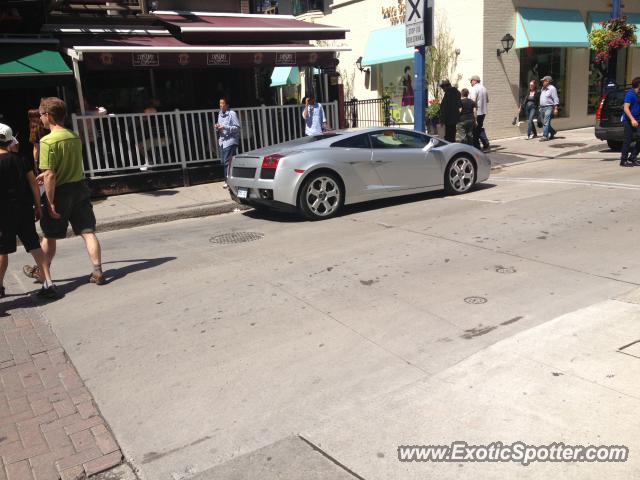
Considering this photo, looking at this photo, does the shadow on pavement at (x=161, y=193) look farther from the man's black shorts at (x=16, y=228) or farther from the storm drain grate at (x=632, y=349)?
the storm drain grate at (x=632, y=349)

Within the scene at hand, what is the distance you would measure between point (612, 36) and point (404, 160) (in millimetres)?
12322

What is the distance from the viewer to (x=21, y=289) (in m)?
6.50

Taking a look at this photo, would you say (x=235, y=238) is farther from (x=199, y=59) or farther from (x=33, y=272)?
(x=199, y=59)

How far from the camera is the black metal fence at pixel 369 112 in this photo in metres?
22.3

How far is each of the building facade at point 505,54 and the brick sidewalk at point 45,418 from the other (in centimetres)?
1639

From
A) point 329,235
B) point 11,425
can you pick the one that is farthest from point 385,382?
point 329,235

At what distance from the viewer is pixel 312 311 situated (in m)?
5.27

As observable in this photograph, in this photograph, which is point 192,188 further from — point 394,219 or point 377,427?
point 377,427

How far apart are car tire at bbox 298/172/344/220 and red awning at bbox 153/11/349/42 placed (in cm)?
648

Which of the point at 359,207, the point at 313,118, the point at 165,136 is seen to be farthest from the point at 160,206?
the point at 313,118

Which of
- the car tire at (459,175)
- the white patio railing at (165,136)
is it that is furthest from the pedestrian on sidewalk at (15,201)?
the car tire at (459,175)

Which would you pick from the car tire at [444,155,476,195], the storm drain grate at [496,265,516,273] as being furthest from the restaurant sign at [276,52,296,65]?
the storm drain grate at [496,265,516,273]

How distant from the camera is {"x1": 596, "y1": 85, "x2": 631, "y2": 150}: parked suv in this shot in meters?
14.2

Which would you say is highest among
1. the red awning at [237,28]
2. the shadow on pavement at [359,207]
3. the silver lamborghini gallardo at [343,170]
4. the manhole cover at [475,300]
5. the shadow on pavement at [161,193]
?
the red awning at [237,28]
